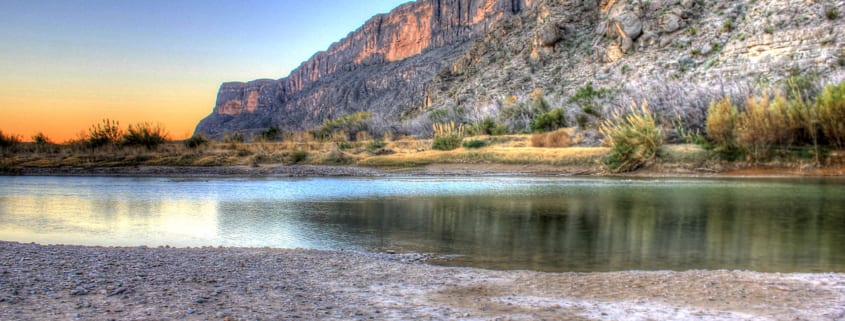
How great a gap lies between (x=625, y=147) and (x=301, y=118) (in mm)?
112157

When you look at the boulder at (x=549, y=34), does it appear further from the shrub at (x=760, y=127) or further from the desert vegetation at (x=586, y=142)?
the shrub at (x=760, y=127)

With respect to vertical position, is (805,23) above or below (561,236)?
above

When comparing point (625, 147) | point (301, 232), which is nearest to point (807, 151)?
point (625, 147)

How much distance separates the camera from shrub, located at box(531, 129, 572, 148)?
104 feet

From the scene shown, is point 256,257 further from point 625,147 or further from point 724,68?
point 724,68

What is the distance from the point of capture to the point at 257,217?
12930 millimetres

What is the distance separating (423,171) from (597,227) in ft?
62.3

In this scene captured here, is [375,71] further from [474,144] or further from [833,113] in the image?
[833,113]

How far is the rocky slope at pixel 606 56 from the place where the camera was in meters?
36.1

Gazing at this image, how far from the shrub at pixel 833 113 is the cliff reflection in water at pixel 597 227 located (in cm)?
584

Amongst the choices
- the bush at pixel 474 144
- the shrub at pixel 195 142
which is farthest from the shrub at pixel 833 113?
the shrub at pixel 195 142

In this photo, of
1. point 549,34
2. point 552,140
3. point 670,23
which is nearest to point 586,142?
point 552,140

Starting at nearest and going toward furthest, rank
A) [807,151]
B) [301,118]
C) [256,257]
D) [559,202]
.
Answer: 1. [256,257]
2. [559,202]
3. [807,151]
4. [301,118]

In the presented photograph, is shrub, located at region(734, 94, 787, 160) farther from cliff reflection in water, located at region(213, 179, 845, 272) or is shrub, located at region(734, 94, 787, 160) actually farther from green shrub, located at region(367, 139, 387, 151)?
green shrub, located at region(367, 139, 387, 151)
